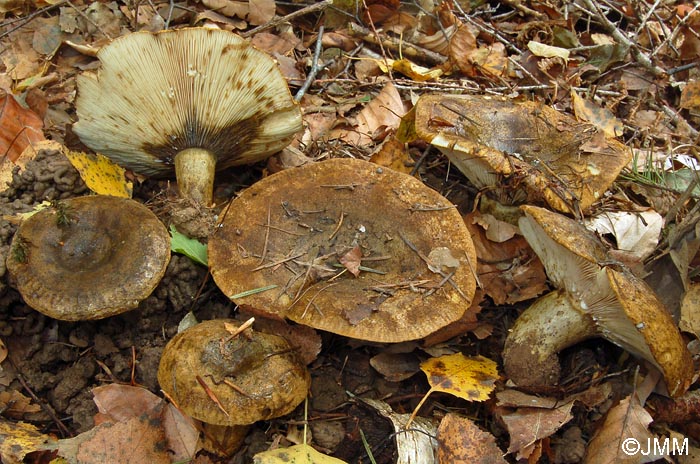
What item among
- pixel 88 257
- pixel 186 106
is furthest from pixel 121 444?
pixel 186 106

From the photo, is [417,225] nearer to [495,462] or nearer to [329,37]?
[495,462]

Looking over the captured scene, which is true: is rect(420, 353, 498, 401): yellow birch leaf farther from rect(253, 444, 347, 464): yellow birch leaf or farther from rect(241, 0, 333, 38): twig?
rect(241, 0, 333, 38): twig

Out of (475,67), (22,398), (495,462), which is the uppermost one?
(475,67)

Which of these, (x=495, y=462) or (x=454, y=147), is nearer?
(x=495, y=462)

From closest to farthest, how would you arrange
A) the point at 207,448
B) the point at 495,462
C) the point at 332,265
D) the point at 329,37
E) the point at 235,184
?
the point at 495,462
the point at 207,448
the point at 332,265
the point at 235,184
the point at 329,37

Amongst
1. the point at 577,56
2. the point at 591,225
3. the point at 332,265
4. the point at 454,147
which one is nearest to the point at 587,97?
the point at 577,56

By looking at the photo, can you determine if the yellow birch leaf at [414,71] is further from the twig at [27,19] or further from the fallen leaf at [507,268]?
the twig at [27,19]
